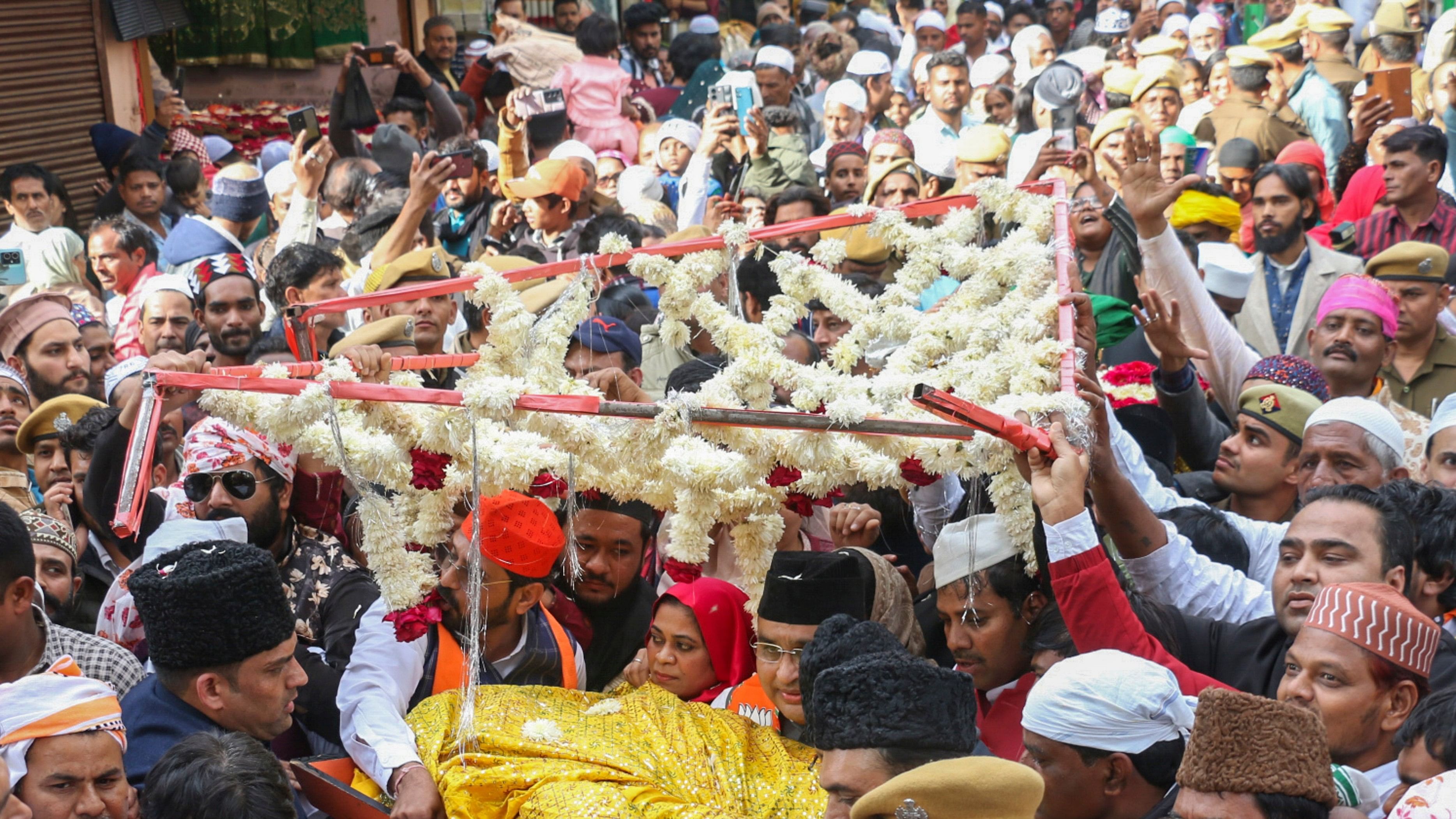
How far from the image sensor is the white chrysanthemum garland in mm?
2865

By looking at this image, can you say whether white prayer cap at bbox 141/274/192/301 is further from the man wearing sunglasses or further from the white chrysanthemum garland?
the man wearing sunglasses

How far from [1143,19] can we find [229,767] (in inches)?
481

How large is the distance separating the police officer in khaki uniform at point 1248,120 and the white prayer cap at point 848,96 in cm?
238

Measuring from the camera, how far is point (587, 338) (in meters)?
5.04

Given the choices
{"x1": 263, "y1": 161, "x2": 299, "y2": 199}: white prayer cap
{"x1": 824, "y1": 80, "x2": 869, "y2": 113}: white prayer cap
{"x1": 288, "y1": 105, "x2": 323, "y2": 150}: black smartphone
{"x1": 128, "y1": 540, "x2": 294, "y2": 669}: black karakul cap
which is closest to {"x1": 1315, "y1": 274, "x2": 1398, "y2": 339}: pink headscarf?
{"x1": 128, "y1": 540, "x2": 294, "y2": 669}: black karakul cap

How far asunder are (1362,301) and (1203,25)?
8.18 meters

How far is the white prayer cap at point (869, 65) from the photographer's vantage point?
11305 mm

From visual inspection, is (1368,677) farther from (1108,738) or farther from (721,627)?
(721,627)

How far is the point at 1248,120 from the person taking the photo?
8766mm

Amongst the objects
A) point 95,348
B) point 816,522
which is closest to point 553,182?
point 95,348

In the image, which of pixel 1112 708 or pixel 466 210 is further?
pixel 466 210

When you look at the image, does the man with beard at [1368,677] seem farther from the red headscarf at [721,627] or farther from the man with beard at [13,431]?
the man with beard at [13,431]

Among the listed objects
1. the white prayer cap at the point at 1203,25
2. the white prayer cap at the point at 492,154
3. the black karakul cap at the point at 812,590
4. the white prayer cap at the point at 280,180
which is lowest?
the white prayer cap at the point at 492,154

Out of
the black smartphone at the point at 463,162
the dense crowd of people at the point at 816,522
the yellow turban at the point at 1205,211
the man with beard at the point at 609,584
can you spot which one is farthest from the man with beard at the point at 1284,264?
the black smartphone at the point at 463,162
